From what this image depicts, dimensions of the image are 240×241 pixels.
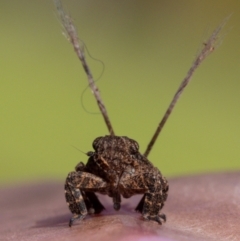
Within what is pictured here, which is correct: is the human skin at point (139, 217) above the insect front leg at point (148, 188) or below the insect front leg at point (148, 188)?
below

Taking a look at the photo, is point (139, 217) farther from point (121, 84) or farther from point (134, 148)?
point (121, 84)

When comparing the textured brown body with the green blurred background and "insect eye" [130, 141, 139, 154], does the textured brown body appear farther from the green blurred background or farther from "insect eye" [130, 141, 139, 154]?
the green blurred background

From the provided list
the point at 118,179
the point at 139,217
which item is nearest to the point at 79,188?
the point at 118,179

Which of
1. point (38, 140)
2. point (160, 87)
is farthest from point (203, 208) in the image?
point (160, 87)

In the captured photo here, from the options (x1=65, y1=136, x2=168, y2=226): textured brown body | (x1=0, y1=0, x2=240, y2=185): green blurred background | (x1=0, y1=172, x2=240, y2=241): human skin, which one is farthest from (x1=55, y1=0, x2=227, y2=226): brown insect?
(x1=0, y1=0, x2=240, y2=185): green blurred background

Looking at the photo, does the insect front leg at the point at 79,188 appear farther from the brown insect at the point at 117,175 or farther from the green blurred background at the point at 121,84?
the green blurred background at the point at 121,84

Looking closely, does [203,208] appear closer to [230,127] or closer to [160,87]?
[230,127]

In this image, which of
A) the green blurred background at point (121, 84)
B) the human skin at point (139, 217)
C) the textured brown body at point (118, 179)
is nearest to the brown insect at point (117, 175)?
the textured brown body at point (118, 179)
